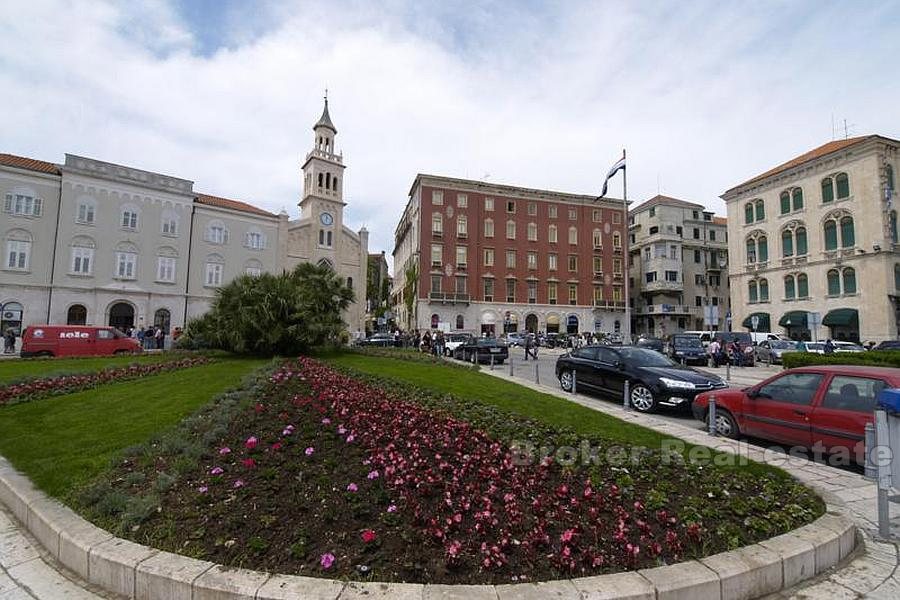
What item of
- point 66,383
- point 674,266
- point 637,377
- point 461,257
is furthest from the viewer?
point 674,266

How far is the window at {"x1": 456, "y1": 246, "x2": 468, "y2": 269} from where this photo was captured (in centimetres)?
5481

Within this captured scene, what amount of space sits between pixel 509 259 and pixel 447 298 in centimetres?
998

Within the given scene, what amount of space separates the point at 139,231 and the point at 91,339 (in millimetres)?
20950

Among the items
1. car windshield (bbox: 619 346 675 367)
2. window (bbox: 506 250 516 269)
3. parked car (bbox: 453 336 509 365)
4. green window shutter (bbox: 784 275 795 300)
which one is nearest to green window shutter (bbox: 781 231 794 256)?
green window shutter (bbox: 784 275 795 300)

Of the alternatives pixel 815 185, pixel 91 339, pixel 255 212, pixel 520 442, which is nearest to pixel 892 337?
pixel 815 185

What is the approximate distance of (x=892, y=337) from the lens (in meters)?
35.4

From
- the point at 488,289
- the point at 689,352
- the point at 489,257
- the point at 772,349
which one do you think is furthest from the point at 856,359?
the point at 489,257

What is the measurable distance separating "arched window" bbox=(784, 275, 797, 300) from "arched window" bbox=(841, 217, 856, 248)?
16.8 ft

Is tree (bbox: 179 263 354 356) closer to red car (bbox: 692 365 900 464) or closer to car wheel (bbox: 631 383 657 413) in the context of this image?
car wheel (bbox: 631 383 657 413)

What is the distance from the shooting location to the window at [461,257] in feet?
180

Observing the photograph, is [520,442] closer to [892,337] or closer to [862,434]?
[862,434]

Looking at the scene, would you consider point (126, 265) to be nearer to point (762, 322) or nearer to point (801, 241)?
point (762, 322)

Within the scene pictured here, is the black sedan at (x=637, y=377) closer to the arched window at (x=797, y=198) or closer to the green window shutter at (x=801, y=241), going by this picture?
the green window shutter at (x=801, y=241)

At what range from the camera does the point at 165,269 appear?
42000mm
